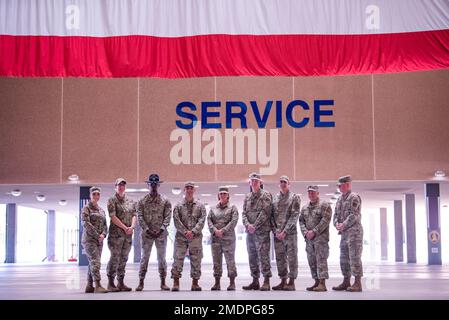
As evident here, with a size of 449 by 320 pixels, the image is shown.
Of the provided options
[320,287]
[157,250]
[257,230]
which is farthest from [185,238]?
[320,287]

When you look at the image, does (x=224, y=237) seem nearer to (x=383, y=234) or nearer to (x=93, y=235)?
(x=93, y=235)

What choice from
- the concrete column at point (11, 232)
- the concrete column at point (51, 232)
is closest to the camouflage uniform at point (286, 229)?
the concrete column at point (11, 232)

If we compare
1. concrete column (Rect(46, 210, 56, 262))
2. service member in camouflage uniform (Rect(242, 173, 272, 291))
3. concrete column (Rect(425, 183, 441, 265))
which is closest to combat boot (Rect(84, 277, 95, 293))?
service member in camouflage uniform (Rect(242, 173, 272, 291))

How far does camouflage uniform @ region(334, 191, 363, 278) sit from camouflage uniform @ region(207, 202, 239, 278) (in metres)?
1.82

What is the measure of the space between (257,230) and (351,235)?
1591mm

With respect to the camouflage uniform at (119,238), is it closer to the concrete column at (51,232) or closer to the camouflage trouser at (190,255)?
the camouflage trouser at (190,255)

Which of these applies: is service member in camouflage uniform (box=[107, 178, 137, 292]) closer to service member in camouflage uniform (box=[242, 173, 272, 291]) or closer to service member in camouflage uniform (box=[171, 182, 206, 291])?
service member in camouflage uniform (box=[171, 182, 206, 291])

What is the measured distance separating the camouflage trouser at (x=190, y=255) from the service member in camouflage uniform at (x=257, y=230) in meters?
0.88

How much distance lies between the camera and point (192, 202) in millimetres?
11430
